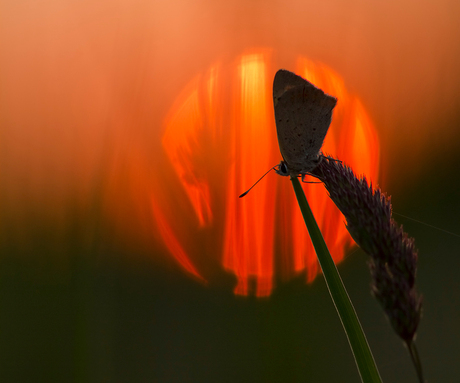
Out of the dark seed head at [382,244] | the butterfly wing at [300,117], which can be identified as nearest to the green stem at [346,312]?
the dark seed head at [382,244]

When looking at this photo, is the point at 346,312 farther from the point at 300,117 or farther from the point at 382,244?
the point at 300,117

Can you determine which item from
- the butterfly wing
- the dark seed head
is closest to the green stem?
the dark seed head

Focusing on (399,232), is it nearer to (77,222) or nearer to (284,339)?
(284,339)

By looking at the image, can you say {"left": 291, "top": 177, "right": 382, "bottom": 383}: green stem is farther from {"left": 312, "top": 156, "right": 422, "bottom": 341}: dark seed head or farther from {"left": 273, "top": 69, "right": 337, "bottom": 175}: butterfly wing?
{"left": 273, "top": 69, "right": 337, "bottom": 175}: butterfly wing

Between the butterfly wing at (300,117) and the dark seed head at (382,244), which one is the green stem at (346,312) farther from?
the butterfly wing at (300,117)

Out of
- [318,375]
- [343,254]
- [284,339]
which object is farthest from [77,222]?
[318,375]
